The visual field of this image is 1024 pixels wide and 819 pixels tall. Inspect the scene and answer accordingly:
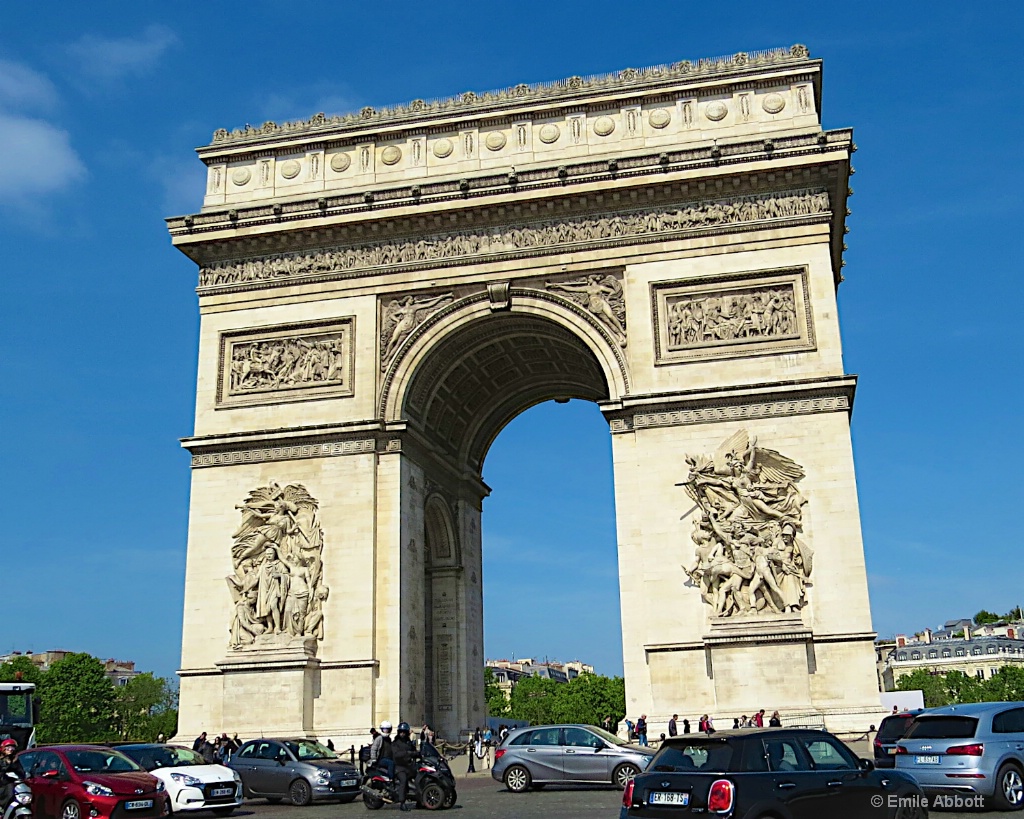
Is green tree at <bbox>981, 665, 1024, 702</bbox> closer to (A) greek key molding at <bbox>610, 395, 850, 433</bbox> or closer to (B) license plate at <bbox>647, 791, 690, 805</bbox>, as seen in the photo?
(A) greek key molding at <bbox>610, 395, 850, 433</bbox>

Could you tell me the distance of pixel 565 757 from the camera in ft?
64.1

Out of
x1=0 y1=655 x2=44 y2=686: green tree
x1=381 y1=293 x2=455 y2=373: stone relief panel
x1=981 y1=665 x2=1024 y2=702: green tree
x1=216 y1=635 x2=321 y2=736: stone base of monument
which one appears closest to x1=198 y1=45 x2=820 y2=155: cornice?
x1=381 y1=293 x2=455 y2=373: stone relief panel

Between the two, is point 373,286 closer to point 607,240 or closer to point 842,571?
point 607,240

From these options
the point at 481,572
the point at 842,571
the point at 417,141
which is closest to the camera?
the point at 842,571

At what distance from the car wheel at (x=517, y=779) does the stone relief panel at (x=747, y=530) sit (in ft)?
21.9

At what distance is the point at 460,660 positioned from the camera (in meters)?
31.6

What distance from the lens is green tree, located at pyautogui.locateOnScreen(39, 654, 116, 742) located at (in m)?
72.8

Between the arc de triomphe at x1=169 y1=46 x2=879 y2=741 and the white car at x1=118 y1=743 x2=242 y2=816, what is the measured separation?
7.99m

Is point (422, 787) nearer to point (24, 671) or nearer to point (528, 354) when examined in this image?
point (528, 354)

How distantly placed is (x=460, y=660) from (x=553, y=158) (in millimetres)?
14009

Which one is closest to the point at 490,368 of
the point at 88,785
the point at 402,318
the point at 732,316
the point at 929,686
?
the point at 402,318

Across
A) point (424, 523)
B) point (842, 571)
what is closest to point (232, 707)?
point (424, 523)

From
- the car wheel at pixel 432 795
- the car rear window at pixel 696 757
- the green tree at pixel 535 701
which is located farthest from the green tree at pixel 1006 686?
the car rear window at pixel 696 757

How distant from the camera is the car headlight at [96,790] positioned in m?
14.8
